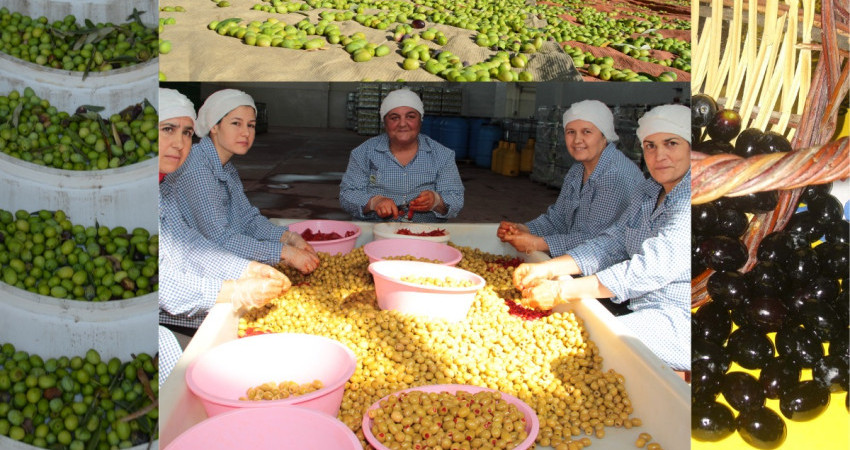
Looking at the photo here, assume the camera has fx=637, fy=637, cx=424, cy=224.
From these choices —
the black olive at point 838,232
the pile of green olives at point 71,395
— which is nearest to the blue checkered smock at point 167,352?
the pile of green olives at point 71,395

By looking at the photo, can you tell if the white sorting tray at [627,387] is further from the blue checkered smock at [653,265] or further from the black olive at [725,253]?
the black olive at [725,253]

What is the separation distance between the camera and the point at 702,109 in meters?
1.46

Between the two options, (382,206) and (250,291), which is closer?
(250,291)

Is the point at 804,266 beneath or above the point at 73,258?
above

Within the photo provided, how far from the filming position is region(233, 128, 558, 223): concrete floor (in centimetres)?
188

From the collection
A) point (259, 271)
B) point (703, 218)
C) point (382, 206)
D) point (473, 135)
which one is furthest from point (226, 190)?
point (703, 218)

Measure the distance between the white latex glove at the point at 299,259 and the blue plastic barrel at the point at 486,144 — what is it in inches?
28.1

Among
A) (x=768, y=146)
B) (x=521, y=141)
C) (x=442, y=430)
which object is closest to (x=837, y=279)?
(x=768, y=146)

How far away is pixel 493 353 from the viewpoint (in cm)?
168

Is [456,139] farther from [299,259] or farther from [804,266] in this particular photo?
[804,266]

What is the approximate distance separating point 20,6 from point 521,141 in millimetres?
1828

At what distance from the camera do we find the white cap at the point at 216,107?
61.0 inches

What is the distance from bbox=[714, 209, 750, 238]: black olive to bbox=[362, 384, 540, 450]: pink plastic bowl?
586 mm

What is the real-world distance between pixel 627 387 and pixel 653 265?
1.07 ft
